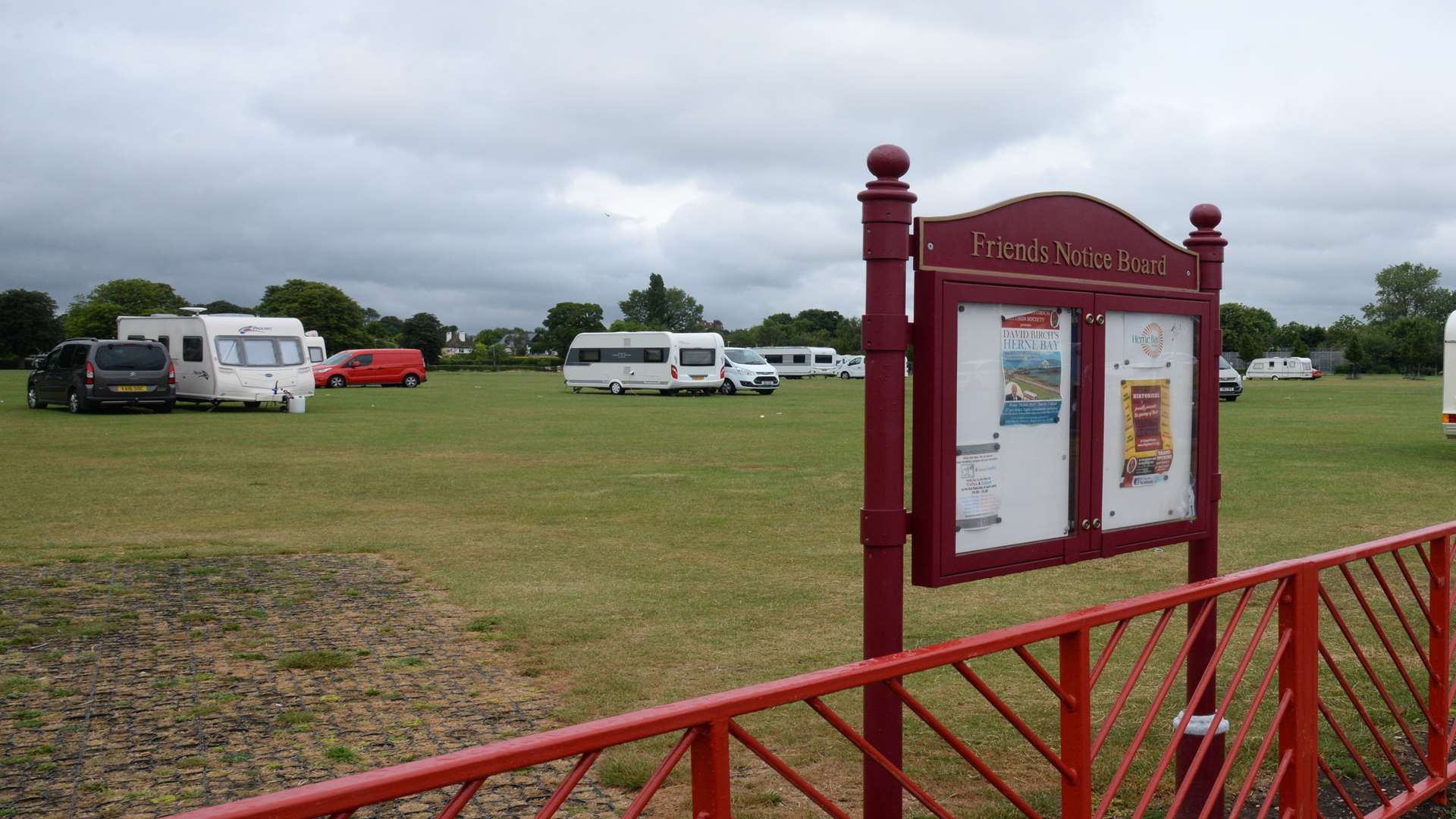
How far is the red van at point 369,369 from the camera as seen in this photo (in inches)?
2030

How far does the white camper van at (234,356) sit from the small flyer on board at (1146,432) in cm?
2984

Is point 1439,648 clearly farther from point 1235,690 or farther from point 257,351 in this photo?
point 257,351

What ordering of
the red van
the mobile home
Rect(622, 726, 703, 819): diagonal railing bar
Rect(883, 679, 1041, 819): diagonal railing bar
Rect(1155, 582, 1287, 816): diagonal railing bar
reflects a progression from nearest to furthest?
Rect(622, 726, 703, 819): diagonal railing bar, Rect(883, 679, 1041, 819): diagonal railing bar, Rect(1155, 582, 1287, 816): diagonal railing bar, the red van, the mobile home

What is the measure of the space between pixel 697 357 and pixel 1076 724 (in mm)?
42890

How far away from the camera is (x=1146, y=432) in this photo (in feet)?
15.3

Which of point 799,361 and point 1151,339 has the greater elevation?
point 799,361

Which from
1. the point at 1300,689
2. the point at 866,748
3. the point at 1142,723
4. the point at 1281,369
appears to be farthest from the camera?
the point at 1281,369

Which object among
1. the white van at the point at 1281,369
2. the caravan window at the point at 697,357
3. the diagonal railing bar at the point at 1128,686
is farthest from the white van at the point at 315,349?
the white van at the point at 1281,369

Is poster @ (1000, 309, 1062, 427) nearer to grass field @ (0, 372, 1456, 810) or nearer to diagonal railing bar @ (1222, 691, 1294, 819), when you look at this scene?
diagonal railing bar @ (1222, 691, 1294, 819)

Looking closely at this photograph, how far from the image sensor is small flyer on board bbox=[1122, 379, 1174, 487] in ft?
15.1

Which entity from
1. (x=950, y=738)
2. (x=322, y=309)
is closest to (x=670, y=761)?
(x=950, y=738)

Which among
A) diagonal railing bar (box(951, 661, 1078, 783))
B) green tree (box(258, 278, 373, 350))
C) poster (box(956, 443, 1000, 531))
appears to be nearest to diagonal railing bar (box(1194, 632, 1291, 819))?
diagonal railing bar (box(951, 661, 1078, 783))

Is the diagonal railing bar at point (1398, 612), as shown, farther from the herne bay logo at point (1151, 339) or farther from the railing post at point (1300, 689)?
the herne bay logo at point (1151, 339)

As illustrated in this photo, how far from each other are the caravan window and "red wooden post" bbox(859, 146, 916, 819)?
41888mm
